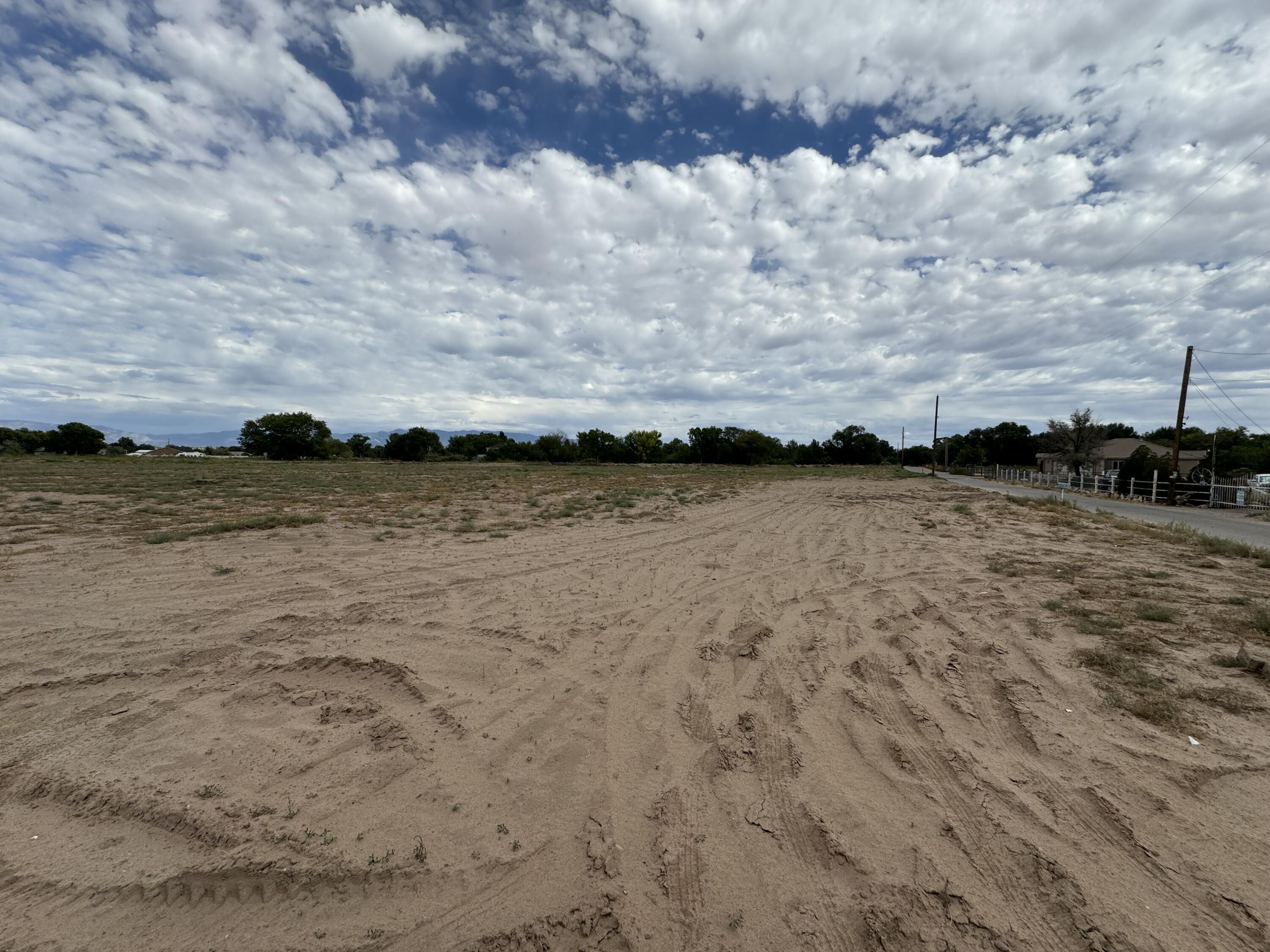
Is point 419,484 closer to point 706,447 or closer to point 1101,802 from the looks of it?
point 1101,802

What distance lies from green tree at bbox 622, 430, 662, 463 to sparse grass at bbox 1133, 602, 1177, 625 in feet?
324

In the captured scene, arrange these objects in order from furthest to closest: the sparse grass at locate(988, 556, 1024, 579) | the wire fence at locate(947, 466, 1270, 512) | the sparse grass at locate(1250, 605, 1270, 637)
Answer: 1. the wire fence at locate(947, 466, 1270, 512)
2. the sparse grass at locate(988, 556, 1024, 579)
3. the sparse grass at locate(1250, 605, 1270, 637)

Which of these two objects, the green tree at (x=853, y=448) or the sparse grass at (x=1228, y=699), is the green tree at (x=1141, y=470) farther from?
the green tree at (x=853, y=448)

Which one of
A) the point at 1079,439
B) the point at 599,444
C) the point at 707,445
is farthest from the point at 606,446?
the point at 1079,439

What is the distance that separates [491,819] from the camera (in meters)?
2.73

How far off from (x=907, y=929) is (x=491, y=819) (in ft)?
6.19

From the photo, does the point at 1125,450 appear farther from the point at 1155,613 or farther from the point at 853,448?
the point at 1155,613

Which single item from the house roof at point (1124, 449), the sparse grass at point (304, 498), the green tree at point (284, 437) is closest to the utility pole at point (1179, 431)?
the sparse grass at point (304, 498)

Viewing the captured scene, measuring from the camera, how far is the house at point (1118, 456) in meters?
49.4

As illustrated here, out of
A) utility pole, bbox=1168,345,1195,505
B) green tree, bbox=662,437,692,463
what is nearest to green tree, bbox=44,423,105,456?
green tree, bbox=662,437,692,463

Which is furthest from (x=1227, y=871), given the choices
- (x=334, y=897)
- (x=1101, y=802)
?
(x=334, y=897)

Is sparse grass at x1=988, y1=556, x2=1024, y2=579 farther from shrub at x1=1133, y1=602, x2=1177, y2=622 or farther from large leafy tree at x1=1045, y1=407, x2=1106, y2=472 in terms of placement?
large leafy tree at x1=1045, y1=407, x2=1106, y2=472

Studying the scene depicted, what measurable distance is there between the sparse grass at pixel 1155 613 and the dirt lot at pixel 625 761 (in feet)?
0.12

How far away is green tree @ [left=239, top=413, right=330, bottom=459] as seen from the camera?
85.8 m
